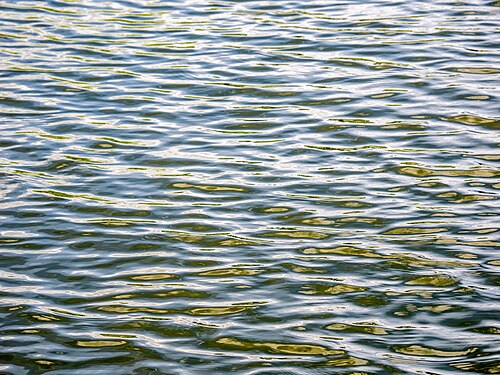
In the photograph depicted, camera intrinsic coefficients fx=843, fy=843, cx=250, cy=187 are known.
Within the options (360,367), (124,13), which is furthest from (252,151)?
(124,13)

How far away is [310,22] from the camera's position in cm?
1024

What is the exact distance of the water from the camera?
15.6 ft

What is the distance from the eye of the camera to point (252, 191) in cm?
657

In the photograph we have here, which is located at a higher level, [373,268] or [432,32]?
[432,32]

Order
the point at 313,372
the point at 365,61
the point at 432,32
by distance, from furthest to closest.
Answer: the point at 432,32
the point at 365,61
the point at 313,372

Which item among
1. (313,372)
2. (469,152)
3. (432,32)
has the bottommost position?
(313,372)

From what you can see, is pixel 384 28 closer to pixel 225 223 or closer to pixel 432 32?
pixel 432 32

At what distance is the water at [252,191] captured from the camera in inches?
188

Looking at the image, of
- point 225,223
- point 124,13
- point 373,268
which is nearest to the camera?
point 373,268

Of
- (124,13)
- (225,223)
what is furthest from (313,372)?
(124,13)

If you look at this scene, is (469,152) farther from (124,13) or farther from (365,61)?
(124,13)

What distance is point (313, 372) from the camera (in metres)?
4.42

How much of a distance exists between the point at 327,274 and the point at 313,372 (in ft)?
3.50

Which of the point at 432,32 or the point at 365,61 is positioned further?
the point at 432,32
